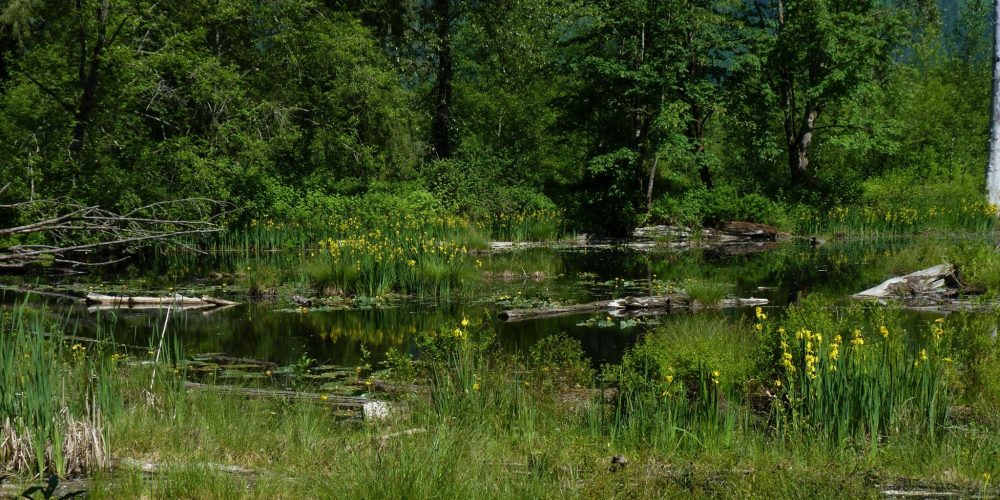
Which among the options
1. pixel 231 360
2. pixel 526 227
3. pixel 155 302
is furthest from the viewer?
pixel 526 227

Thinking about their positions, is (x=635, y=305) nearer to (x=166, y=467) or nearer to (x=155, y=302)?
(x=155, y=302)

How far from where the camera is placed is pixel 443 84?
3125cm

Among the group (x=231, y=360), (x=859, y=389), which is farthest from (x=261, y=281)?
(x=859, y=389)

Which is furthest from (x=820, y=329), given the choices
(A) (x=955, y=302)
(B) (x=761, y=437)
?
(A) (x=955, y=302)

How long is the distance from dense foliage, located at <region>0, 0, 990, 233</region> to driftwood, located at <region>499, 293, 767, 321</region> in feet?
34.5

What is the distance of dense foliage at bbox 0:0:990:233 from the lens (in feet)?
71.6

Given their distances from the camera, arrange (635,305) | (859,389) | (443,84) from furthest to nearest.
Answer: (443,84) → (635,305) → (859,389)

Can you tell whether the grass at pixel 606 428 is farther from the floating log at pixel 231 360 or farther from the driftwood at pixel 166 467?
the floating log at pixel 231 360

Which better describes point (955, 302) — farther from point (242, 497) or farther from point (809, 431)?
point (242, 497)

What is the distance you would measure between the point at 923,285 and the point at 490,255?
404 inches

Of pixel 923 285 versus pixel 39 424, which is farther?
pixel 923 285

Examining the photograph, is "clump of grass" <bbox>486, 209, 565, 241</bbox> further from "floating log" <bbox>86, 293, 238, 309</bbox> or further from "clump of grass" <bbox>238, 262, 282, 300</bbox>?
"floating log" <bbox>86, 293, 238, 309</bbox>

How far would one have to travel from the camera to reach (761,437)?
5.97m

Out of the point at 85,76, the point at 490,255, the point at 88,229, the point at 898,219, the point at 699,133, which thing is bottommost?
the point at 490,255
